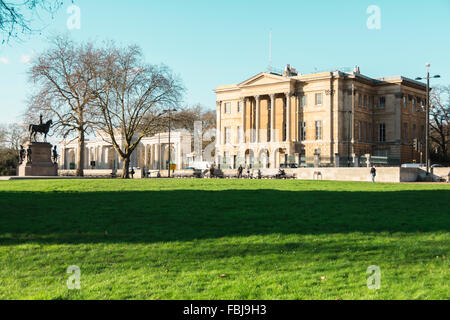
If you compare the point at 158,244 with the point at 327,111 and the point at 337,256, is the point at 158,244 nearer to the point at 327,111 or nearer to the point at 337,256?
the point at 337,256

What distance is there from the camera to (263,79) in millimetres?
89688

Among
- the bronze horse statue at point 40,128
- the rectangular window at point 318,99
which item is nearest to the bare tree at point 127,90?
the bronze horse statue at point 40,128

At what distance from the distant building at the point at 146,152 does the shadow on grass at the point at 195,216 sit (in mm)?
79114

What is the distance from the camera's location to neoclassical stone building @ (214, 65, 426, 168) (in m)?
84.0

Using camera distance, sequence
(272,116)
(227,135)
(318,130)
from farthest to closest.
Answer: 1. (227,135)
2. (272,116)
3. (318,130)

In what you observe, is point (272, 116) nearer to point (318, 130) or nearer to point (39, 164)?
point (318, 130)

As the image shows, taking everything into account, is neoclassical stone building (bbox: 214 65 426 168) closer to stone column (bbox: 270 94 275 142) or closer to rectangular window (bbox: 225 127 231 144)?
stone column (bbox: 270 94 275 142)

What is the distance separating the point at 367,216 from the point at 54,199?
36.7 ft

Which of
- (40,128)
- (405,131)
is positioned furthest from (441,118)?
(40,128)

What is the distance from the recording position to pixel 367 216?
15508 mm

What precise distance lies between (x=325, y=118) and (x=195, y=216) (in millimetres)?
72675

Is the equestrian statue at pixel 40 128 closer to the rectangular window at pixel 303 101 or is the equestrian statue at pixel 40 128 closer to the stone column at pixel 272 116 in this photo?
the stone column at pixel 272 116

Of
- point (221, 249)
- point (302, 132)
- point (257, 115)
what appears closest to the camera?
point (221, 249)

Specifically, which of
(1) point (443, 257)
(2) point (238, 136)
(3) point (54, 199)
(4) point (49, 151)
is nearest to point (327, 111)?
(2) point (238, 136)
